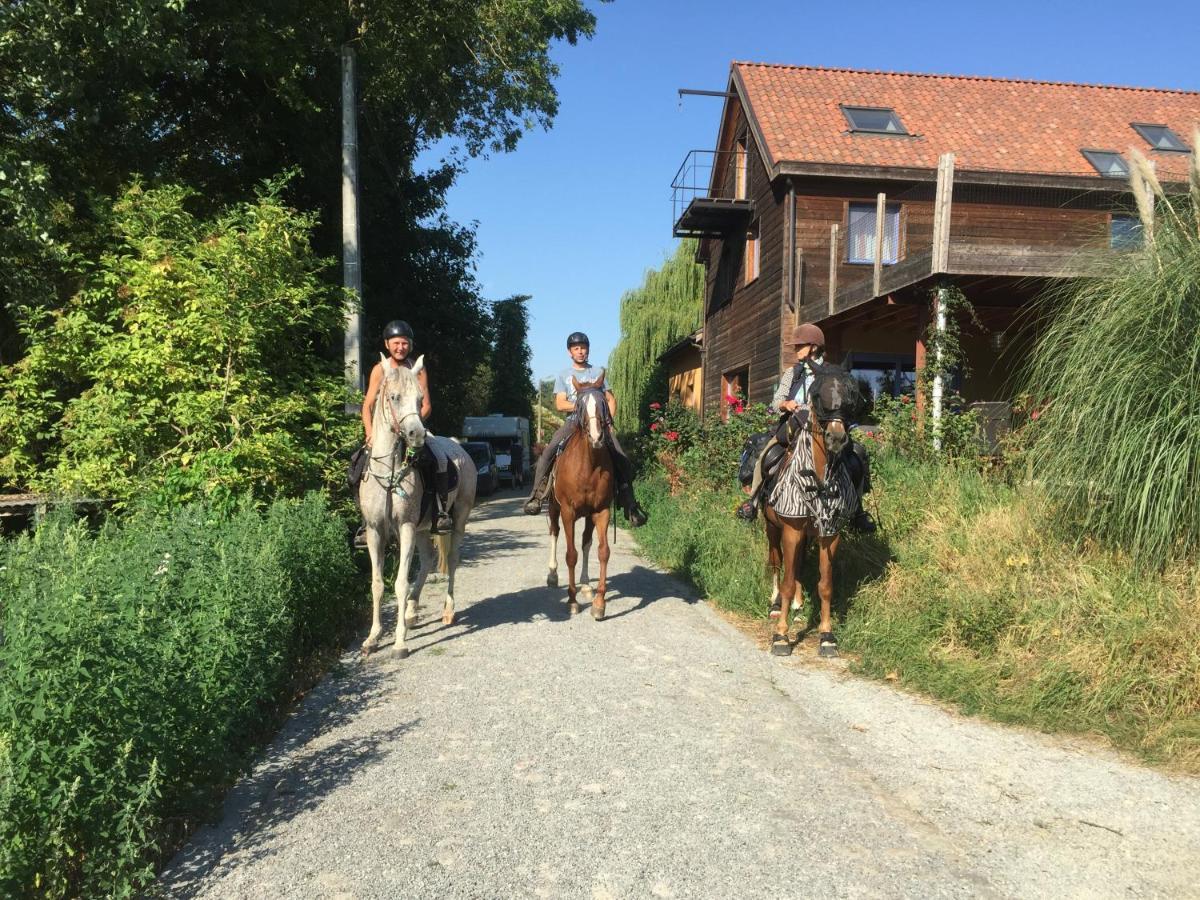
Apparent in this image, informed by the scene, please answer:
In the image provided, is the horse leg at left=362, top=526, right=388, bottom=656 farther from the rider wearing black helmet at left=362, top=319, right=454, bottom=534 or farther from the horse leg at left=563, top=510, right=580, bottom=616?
the horse leg at left=563, top=510, right=580, bottom=616

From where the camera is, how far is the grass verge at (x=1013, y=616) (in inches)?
182

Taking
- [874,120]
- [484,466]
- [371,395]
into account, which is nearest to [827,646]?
[371,395]

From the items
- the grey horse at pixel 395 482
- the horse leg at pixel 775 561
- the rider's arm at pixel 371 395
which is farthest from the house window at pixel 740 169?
the grey horse at pixel 395 482

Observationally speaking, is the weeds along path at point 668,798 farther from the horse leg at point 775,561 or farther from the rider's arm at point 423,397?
the rider's arm at point 423,397

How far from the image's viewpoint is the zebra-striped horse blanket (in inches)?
Answer: 247

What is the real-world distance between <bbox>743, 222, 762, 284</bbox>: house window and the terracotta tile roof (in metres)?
2.56

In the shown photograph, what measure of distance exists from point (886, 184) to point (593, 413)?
1264 centimetres

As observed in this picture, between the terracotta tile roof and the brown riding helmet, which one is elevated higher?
the terracotta tile roof

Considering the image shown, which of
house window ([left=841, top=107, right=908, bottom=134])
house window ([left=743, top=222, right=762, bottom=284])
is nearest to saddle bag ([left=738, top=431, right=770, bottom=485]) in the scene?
house window ([left=743, top=222, right=762, bottom=284])

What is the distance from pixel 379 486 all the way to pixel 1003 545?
4884 millimetres

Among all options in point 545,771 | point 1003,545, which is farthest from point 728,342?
point 545,771

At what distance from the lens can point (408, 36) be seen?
40.2 feet

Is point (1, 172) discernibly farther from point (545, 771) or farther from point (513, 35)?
point (513, 35)

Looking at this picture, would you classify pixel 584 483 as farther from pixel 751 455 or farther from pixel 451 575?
pixel 751 455
